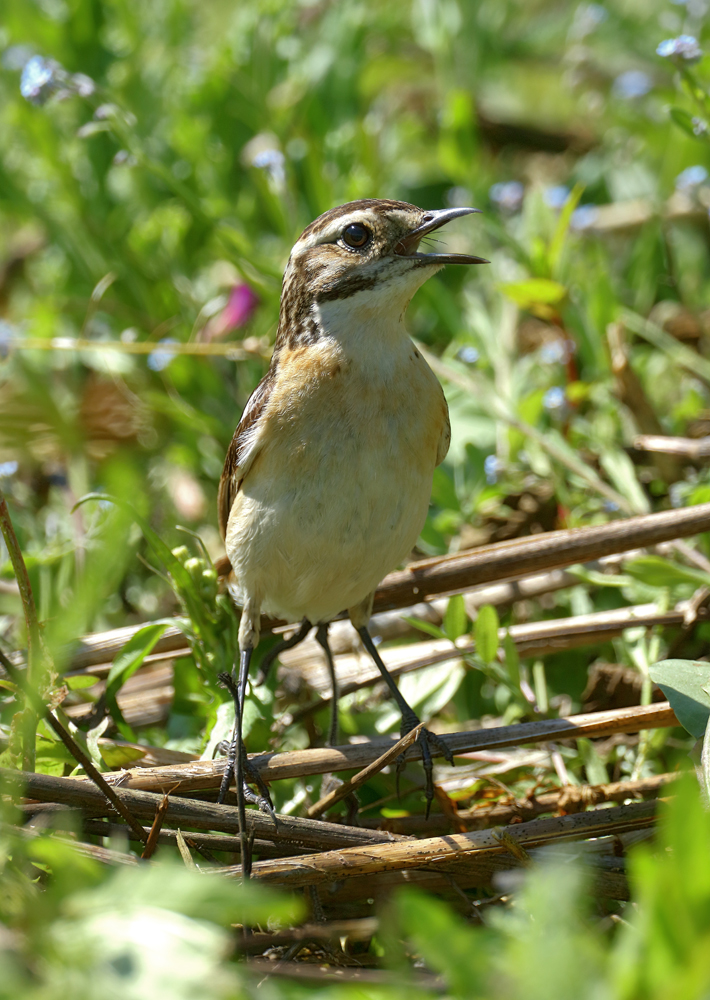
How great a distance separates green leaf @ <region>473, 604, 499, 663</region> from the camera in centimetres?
347

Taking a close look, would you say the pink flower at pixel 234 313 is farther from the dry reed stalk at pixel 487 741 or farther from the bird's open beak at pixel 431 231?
the dry reed stalk at pixel 487 741

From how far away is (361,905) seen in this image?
3148 millimetres

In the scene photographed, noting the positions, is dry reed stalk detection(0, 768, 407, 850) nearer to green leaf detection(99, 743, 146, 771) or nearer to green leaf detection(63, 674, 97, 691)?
green leaf detection(99, 743, 146, 771)

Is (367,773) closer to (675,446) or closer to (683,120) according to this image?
(675,446)

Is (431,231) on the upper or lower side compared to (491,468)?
upper

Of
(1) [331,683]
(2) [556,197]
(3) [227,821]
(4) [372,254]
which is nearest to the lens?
(3) [227,821]

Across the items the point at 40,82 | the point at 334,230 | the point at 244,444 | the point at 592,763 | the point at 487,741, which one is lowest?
the point at 592,763

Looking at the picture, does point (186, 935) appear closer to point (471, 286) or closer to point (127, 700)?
point (127, 700)

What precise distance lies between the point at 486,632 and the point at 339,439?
0.90 meters

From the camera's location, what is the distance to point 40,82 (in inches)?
188

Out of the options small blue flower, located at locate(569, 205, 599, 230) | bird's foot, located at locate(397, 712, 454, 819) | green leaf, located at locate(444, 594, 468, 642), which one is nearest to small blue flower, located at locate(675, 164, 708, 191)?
small blue flower, located at locate(569, 205, 599, 230)

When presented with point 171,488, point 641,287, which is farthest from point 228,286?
point 641,287

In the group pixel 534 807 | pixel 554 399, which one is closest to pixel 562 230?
pixel 554 399

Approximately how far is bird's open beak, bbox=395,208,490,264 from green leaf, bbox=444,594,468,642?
129 centimetres
